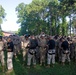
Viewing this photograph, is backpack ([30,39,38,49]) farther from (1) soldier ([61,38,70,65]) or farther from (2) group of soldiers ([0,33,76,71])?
(1) soldier ([61,38,70,65])

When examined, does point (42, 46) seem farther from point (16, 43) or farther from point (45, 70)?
point (16, 43)

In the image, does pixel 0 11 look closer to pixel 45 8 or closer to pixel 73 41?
pixel 45 8

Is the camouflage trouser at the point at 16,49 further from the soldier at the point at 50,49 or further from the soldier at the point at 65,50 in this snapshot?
the soldier at the point at 65,50

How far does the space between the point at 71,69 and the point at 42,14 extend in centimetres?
6042

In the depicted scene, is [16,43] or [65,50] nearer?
[65,50]

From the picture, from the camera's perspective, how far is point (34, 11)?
247ft

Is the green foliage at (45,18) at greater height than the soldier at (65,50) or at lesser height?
greater

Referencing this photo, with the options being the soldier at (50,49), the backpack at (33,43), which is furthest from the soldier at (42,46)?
the backpack at (33,43)

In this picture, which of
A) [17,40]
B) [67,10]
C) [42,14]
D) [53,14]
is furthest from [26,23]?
[17,40]

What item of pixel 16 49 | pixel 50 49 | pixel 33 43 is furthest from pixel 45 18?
pixel 33 43

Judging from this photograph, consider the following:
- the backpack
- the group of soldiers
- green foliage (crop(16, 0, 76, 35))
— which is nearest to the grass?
the group of soldiers

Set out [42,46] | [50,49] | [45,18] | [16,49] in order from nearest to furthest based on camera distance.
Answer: [50,49], [42,46], [16,49], [45,18]

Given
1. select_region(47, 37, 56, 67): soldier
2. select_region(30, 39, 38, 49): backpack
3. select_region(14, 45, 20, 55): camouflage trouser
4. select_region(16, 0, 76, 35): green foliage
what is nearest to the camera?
select_region(30, 39, 38, 49): backpack

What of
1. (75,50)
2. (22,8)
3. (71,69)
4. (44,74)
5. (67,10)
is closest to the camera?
(44,74)
